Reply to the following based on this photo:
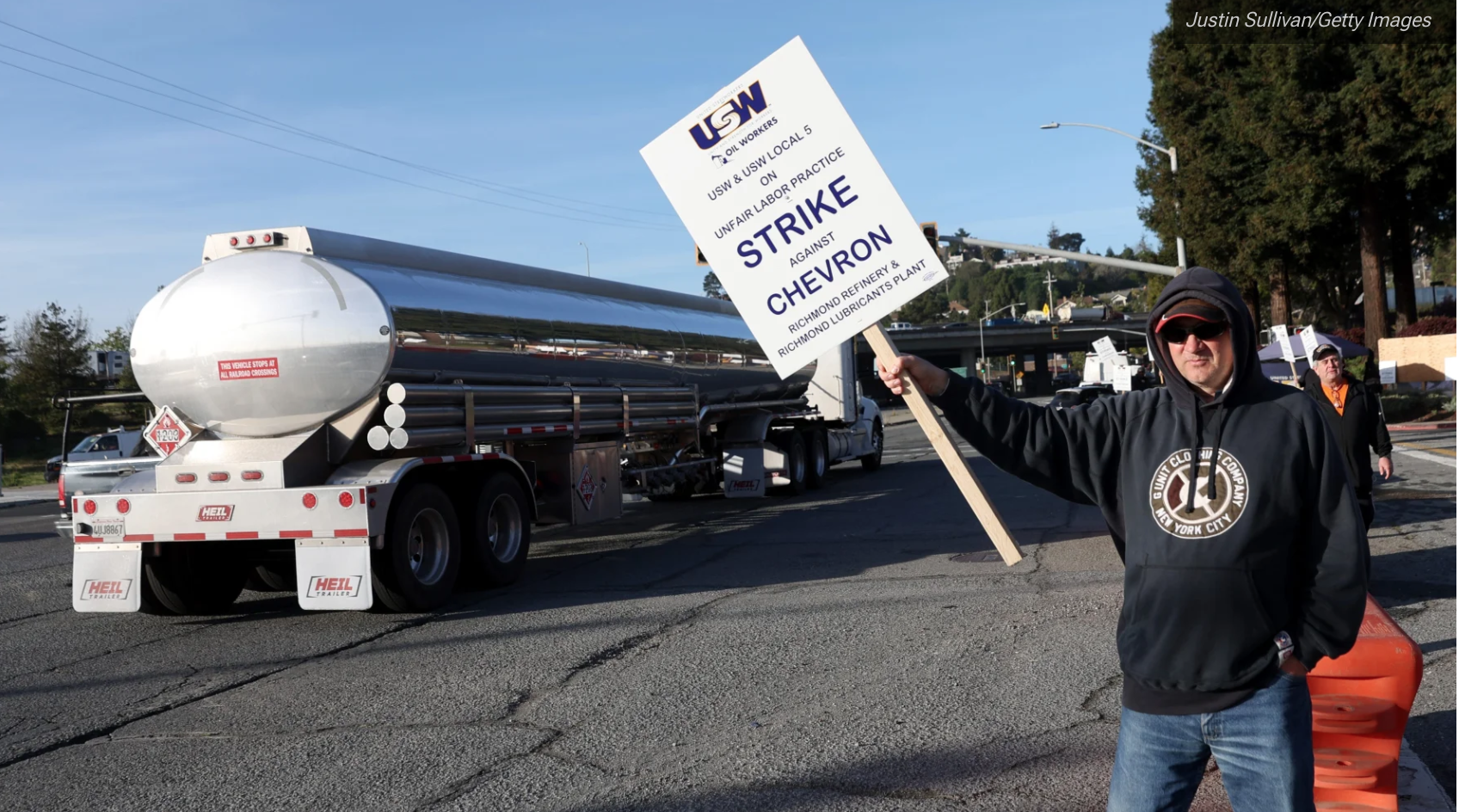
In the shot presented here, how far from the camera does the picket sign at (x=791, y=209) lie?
3.70 meters

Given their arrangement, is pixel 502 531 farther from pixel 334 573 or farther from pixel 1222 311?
pixel 1222 311

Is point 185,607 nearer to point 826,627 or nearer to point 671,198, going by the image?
point 826,627

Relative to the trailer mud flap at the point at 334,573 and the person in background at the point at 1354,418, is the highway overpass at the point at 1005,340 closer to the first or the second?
the person in background at the point at 1354,418

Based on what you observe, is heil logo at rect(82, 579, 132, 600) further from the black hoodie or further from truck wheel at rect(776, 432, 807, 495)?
truck wheel at rect(776, 432, 807, 495)

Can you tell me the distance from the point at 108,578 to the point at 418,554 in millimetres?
2354

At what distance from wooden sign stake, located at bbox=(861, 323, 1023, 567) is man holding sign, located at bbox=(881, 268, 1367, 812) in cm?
47

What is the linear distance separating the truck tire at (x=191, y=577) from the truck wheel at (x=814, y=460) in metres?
11.5

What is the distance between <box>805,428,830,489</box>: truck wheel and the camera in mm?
20562

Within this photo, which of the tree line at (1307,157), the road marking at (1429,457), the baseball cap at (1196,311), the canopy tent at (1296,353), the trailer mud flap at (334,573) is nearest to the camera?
the baseball cap at (1196,311)

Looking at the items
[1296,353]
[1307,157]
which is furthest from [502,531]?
[1296,353]

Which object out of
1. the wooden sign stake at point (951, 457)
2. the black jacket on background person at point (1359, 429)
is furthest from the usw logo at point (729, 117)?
the black jacket on background person at point (1359, 429)

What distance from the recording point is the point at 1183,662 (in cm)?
286

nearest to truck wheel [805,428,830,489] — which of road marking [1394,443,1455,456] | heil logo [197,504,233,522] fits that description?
road marking [1394,443,1455,456]

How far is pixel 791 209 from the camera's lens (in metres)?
3.75
